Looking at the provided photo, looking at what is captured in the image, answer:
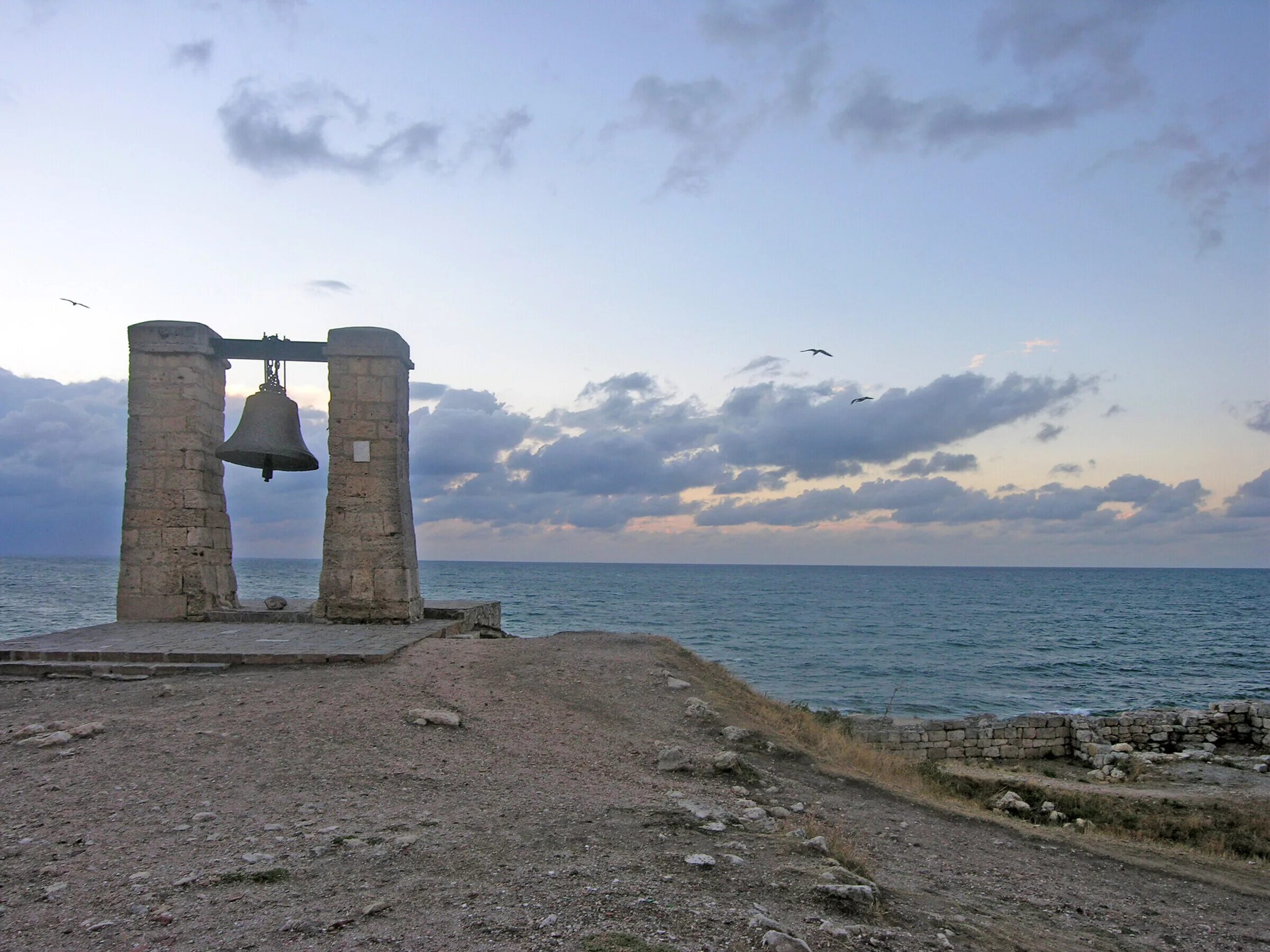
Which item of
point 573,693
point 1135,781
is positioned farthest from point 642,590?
point 573,693

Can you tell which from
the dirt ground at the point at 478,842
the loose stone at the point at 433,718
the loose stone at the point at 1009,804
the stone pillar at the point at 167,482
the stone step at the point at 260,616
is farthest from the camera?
the stone pillar at the point at 167,482

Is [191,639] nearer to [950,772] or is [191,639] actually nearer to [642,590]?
[950,772]

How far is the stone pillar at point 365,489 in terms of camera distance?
10164mm

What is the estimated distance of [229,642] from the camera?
8.87 m

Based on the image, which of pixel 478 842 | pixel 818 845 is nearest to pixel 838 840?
Result: pixel 818 845

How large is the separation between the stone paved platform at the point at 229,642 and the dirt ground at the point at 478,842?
0.40 m

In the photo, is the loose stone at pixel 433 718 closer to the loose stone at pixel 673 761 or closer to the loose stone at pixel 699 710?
the loose stone at pixel 673 761

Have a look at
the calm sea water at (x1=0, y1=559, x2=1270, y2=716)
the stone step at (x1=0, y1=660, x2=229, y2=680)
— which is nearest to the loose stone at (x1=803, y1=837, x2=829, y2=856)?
the stone step at (x1=0, y1=660, x2=229, y2=680)

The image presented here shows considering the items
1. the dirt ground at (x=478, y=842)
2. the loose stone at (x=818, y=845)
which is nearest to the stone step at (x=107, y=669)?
the dirt ground at (x=478, y=842)

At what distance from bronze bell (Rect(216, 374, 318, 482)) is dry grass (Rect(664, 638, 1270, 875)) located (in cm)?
550

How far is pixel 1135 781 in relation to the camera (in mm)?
12617

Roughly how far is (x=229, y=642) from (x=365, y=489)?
2.43 m

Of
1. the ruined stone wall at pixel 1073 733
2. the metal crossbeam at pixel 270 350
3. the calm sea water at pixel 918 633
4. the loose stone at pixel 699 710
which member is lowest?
the calm sea water at pixel 918 633

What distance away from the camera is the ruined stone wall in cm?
1437
